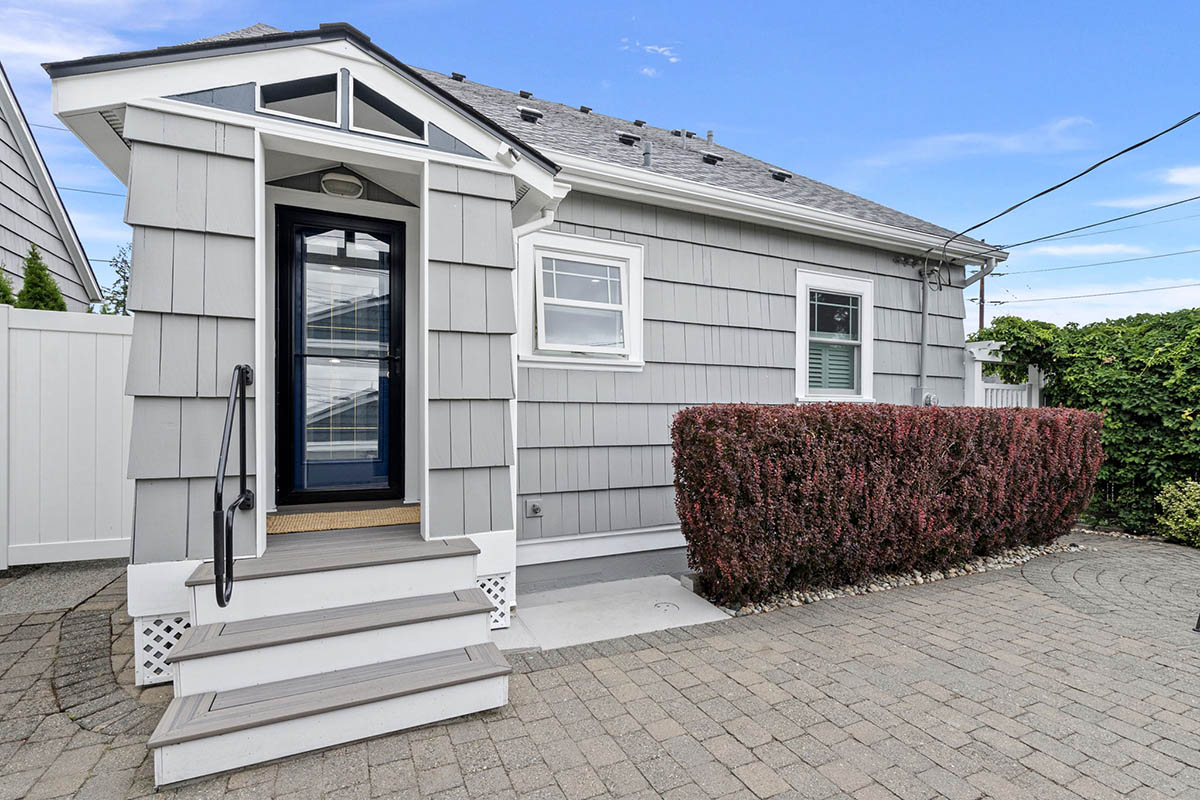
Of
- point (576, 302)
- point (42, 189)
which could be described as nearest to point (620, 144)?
point (576, 302)

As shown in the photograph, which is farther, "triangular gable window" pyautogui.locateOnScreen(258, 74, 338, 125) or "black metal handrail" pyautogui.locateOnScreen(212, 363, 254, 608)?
"triangular gable window" pyautogui.locateOnScreen(258, 74, 338, 125)

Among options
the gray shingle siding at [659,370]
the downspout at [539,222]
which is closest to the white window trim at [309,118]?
the downspout at [539,222]

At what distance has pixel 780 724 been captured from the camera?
2199 mm

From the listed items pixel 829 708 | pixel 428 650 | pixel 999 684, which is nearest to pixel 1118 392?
pixel 999 684

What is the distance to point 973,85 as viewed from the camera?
848cm

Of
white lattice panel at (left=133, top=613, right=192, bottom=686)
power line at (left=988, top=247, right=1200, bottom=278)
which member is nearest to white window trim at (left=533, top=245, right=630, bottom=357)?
white lattice panel at (left=133, top=613, right=192, bottom=686)

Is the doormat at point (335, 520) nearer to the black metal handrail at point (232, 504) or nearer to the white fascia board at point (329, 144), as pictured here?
the black metal handrail at point (232, 504)

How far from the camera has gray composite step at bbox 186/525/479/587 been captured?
2.32m

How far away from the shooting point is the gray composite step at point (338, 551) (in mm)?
2320

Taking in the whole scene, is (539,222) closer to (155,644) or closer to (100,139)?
(100,139)

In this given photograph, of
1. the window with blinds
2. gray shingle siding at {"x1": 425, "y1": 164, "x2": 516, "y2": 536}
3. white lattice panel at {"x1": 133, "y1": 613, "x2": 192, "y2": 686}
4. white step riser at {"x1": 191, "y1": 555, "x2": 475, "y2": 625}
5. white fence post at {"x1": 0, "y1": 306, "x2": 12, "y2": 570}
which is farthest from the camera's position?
the window with blinds

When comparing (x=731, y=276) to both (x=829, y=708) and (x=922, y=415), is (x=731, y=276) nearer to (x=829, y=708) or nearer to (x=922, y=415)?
(x=922, y=415)

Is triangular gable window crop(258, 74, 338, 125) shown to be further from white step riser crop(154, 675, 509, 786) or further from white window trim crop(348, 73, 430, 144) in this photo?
white step riser crop(154, 675, 509, 786)

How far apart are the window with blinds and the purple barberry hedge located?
4.11 feet
